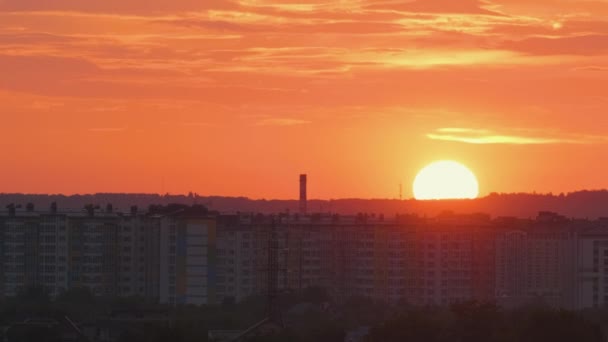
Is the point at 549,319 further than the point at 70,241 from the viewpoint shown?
No

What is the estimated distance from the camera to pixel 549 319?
42.1 m

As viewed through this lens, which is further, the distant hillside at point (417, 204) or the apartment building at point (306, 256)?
the distant hillside at point (417, 204)

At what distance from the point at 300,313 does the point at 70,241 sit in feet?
56.9

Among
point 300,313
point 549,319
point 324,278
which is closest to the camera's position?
point 549,319

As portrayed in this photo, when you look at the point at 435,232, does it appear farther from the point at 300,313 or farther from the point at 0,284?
the point at 300,313

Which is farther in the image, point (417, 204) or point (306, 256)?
point (417, 204)

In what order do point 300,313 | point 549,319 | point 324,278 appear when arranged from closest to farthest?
1. point 549,319
2. point 300,313
3. point 324,278

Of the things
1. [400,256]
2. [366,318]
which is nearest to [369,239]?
[400,256]

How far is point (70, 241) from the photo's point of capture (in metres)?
76.1

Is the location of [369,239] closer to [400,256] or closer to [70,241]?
[400,256]

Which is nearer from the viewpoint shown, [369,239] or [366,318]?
[366,318]

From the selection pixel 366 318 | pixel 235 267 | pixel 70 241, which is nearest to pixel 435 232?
pixel 235 267

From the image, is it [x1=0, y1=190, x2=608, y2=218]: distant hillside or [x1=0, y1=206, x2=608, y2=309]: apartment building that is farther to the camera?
[x1=0, y1=190, x2=608, y2=218]: distant hillside

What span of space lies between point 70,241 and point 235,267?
21.0 feet
